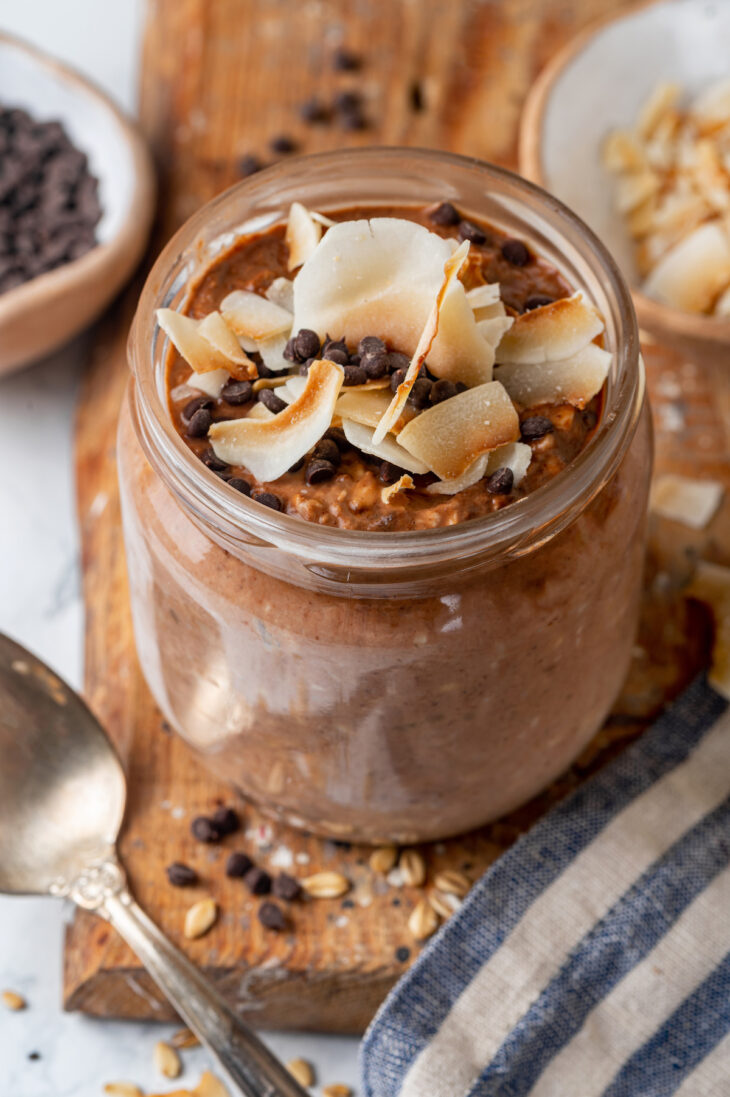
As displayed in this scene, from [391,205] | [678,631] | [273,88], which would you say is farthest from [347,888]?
[273,88]

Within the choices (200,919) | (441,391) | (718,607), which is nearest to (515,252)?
(441,391)

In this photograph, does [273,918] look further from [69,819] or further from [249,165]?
[249,165]

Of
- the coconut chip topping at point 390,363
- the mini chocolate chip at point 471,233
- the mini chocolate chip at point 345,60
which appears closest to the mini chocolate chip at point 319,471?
the coconut chip topping at point 390,363

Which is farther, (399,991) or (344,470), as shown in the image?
(399,991)

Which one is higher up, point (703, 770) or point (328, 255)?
point (328, 255)

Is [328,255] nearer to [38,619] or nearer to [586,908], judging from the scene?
[586,908]

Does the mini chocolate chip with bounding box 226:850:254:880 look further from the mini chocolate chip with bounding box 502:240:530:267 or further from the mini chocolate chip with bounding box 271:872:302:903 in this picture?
the mini chocolate chip with bounding box 502:240:530:267

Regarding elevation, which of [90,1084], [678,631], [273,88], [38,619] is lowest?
[90,1084]
